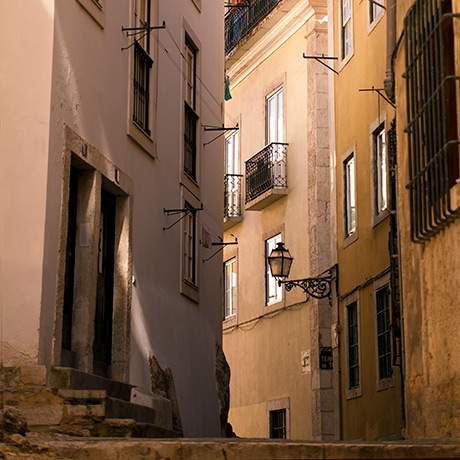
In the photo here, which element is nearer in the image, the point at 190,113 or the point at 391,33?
the point at 391,33

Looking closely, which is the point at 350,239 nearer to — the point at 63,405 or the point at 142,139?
the point at 142,139

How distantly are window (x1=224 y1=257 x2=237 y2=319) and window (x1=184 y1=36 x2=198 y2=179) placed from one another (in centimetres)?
1181

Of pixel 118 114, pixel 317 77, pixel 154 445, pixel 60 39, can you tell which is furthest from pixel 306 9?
pixel 154 445

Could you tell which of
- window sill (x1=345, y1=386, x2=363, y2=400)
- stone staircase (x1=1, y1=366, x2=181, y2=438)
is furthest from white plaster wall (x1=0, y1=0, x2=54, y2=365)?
window sill (x1=345, y1=386, x2=363, y2=400)

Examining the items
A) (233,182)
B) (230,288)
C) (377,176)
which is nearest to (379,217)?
(377,176)

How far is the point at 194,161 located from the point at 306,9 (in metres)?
8.50

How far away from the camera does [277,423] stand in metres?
26.7

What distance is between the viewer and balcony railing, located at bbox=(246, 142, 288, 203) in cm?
2688

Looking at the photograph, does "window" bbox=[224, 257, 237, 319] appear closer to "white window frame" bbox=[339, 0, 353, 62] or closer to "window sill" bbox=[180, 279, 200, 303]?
"white window frame" bbox=[339, 0, 353, 62]

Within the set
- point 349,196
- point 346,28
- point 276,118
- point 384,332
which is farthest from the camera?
point 276,118

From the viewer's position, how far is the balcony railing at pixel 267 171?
2688 centimetres

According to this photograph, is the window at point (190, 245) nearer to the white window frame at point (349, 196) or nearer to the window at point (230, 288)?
the white window frame at point (349, 196)

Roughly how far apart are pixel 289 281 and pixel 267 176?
18.2ft

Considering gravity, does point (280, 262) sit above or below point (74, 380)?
above
